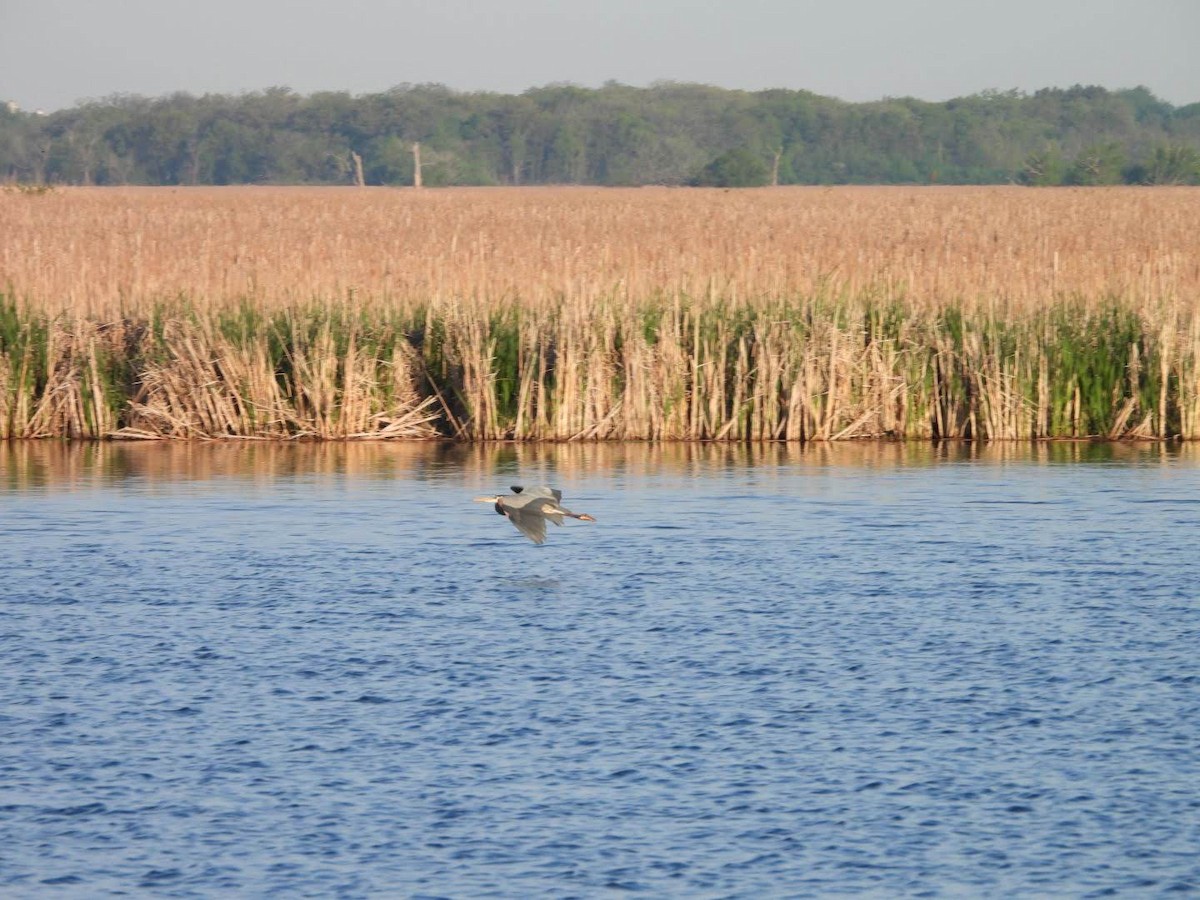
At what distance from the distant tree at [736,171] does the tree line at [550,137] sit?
463 inches

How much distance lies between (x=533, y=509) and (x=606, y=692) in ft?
6.85

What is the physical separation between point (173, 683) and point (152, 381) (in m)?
7.64

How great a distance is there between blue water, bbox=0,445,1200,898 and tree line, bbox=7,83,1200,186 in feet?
225

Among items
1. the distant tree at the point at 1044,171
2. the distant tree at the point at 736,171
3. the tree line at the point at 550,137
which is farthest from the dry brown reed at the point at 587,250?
the tree line at the point at 550,137

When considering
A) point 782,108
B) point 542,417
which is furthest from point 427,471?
point 782,108

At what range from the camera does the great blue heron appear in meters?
9.01

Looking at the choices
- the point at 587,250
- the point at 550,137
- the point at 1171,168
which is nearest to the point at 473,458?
the point at 587,250

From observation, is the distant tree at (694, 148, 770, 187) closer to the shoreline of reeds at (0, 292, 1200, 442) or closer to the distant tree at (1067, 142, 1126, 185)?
the distant tree at (1067, 142, 1126, 185)

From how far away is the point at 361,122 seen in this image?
10581cm

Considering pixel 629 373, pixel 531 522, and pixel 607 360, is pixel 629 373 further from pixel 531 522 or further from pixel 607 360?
pixel 531 522

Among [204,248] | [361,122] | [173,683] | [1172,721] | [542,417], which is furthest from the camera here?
[361,122]

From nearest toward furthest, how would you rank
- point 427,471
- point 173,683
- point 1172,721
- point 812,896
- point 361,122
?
point 812,896 → point 1172,721 → point 173,683 → point 427,471 → point 361,122

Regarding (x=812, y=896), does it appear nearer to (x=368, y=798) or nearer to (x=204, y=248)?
(x=368, y=798)

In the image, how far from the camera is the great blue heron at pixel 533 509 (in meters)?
9.01
